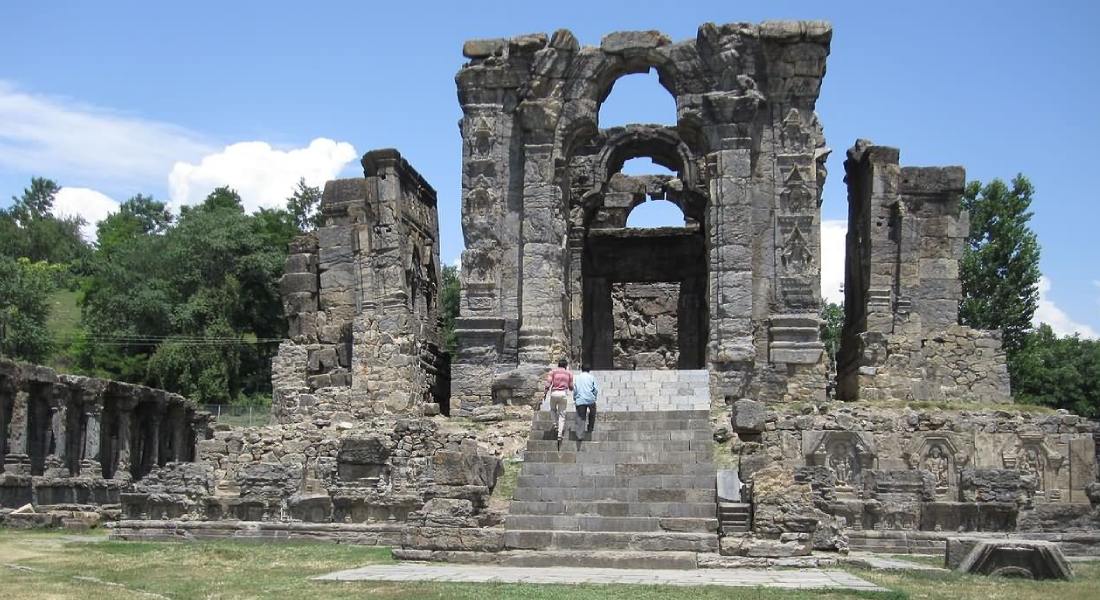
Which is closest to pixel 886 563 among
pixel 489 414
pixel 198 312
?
pixel 489 414

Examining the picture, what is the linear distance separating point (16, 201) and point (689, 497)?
97.0 metres

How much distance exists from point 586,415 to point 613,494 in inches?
71.1

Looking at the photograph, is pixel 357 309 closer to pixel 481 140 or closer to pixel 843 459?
pixel 481 140

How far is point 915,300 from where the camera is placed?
24.7 m

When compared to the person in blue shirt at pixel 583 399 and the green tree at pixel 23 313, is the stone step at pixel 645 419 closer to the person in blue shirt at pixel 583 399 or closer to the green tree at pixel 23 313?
the person in blue shirt at pixel 583 399

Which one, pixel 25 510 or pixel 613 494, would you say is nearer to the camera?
pixel 613 494

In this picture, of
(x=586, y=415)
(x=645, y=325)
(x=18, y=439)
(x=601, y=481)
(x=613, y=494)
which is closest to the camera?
(x=613, y=494)

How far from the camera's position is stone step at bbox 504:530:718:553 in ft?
48.4

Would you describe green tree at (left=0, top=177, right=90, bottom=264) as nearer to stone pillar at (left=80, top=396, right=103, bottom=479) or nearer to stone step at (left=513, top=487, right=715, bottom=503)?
stone pillar at (left=80, top=396, right=103, bottom=479)

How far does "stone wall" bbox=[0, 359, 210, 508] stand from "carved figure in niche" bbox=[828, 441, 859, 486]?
1205 centimetres

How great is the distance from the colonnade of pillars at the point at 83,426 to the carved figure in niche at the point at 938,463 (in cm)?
1741

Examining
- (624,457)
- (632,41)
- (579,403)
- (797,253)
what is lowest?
(624,457)

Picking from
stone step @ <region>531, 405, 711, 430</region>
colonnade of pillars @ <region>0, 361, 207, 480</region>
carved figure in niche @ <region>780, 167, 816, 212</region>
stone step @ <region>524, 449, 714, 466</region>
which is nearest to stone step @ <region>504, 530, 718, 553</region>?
stone step @ <region>524, 449, 714, 466</region>

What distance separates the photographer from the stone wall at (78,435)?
25109mm
